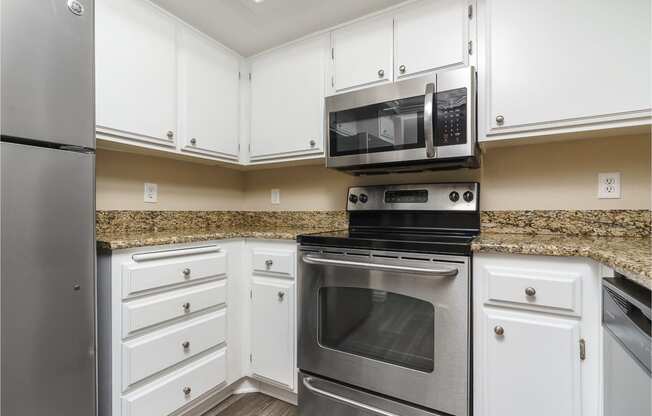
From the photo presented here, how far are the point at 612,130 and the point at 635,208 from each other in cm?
40

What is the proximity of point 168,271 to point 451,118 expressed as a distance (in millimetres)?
1434

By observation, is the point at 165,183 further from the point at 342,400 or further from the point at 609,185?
the point at 609,185

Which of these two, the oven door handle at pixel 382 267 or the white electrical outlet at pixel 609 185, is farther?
the white electrical outlet at pixel 609 185

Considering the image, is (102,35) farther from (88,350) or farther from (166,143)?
(88,350)

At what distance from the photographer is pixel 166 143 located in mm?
1665

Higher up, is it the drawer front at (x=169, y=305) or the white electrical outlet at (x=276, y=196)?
the white electrical outlet at (x=276, y=196)

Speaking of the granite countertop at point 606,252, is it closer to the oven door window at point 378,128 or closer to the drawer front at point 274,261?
the oven door window at point 378,128

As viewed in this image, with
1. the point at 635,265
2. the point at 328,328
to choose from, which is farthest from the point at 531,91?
the point at 328,328

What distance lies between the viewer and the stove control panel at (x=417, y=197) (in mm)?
1607

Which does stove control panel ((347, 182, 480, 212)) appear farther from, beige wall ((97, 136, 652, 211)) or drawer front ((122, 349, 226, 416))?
drawer front ((122, 349, 226, 416))

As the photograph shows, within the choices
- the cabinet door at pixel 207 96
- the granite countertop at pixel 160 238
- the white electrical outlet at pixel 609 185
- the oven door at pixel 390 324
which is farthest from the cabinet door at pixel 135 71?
the white electrical outlet at pixel 609 185

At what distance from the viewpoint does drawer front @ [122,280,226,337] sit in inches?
50.4

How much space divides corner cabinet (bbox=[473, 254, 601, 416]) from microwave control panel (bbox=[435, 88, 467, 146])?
20.7 inches

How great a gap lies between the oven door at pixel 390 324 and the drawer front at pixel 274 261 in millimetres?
92
